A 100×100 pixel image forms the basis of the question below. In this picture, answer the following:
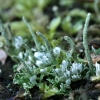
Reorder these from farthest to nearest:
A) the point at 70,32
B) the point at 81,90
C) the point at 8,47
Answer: the point at 70,32
the point at 8,47
the point at 81,90

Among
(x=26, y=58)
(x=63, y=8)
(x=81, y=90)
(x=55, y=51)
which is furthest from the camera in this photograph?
(x=63, y=8)

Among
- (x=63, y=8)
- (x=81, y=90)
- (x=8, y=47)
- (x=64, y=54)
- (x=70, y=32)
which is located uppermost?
(x=63, y=8)

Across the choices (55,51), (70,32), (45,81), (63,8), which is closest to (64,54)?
(55,51)

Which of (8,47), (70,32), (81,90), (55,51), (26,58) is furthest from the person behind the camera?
(70,32)

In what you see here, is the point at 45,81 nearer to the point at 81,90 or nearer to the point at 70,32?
the point at 81,90

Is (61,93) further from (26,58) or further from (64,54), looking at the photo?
(26,58)

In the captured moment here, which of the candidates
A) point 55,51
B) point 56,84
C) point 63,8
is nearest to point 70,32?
point 63,8

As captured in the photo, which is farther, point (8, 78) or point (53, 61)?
point (8, 78)

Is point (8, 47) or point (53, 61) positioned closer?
point (53, 61)

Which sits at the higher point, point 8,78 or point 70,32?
point 70,32
